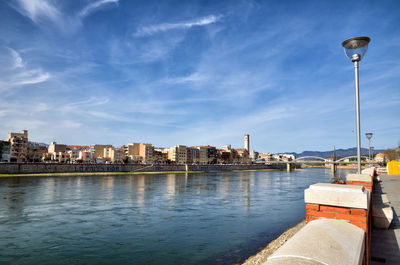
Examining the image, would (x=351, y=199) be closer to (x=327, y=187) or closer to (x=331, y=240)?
(x=327, y=187)

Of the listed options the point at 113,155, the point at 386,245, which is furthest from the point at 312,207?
the point at 113,155

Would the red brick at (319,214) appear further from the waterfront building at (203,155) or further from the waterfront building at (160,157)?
the waterfront building at (203,155)

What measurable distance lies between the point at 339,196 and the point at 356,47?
22.8 feet

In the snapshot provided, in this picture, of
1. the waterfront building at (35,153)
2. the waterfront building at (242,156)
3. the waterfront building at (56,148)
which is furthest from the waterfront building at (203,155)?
the waterfront building at (35,153)

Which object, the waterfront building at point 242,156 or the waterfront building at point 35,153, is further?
the waterfront building at point 242,156

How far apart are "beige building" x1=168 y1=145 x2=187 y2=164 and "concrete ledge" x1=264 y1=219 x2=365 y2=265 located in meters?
144

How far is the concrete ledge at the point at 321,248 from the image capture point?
197cm

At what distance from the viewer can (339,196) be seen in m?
3.45

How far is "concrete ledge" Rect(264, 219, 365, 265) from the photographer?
6.48ft

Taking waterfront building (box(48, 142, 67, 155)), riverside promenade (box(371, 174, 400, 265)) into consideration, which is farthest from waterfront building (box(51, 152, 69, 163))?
riverside promenade (box(371, 174, 400, 265))

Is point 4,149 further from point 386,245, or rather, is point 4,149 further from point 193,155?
point 386,245

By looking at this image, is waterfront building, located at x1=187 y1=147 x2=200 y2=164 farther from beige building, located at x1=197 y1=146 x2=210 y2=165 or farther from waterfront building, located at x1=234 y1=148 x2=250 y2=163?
waterfront building, located at x1=234 y1=148 x2=250 y2=163

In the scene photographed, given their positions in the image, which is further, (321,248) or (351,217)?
(351,217)

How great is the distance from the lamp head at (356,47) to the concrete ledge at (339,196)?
22.0 feet
